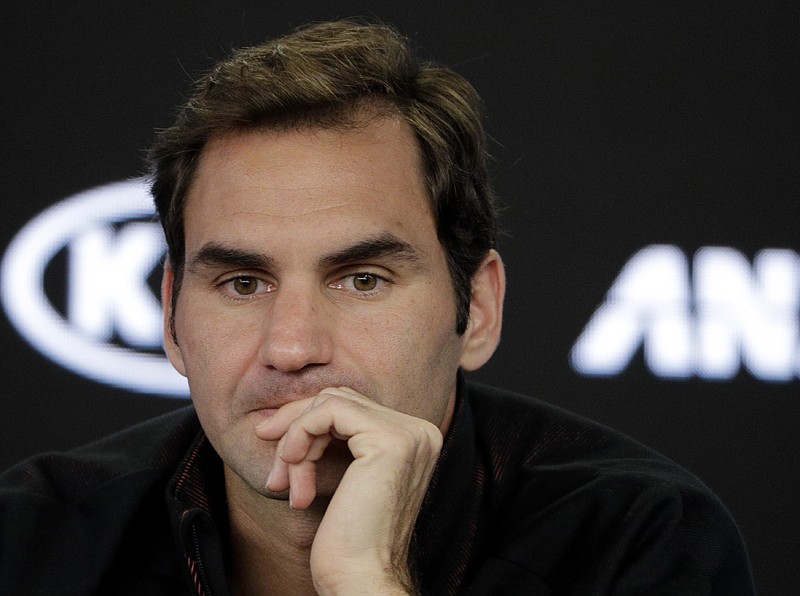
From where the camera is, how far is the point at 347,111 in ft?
5.75

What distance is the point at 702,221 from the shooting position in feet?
9.73

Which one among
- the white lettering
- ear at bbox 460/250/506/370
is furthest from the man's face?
the white lettering

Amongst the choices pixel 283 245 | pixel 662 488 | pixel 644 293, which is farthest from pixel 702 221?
pixel 283 245

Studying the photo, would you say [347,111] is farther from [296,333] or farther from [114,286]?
[114,286]

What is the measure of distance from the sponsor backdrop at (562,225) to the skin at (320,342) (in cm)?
119

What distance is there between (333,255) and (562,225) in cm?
148

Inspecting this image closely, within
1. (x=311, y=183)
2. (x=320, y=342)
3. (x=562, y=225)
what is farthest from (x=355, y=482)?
(x=562, y=225)

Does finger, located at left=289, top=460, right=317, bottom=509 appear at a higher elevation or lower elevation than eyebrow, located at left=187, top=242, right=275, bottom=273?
A: lower

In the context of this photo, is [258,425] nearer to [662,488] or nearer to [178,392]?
[662,488]

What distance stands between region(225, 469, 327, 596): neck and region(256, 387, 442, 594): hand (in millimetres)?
225

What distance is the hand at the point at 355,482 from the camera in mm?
1443

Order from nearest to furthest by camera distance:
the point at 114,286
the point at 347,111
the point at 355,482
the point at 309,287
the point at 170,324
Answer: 1. the point at 355,482
2. the point at 309,287
3. the point at 347,111
4. the point at 170,324
5. the point at 114,286

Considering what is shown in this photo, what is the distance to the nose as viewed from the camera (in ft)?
4.90

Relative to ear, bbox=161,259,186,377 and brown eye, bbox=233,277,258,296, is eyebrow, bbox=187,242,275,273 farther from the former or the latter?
ear, bbox=161,259,186,377
